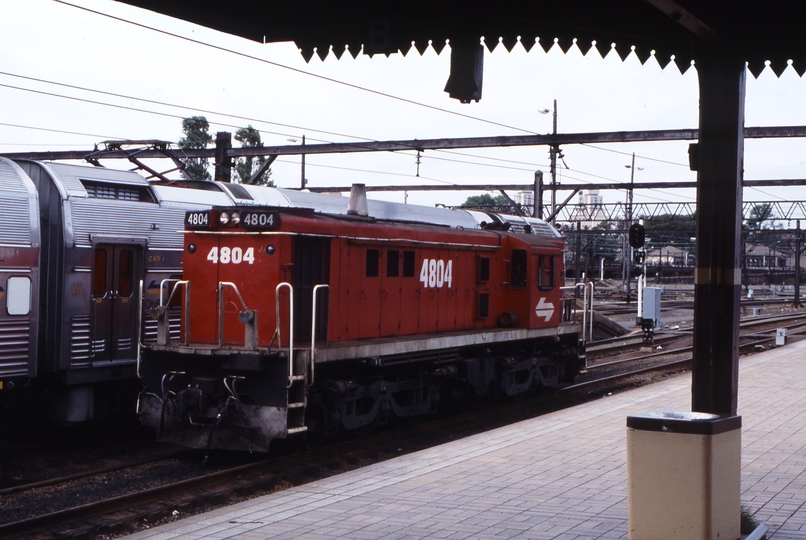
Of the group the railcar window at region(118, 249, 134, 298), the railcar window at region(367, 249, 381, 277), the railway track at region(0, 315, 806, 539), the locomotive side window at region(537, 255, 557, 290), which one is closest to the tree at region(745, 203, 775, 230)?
the locomotive side window at region(537, 255, 557, 290)

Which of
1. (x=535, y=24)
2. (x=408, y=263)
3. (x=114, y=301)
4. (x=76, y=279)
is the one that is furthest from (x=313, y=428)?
(x=535, y=24)

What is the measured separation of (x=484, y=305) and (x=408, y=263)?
2.54 metres

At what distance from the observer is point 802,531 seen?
6.17 metres

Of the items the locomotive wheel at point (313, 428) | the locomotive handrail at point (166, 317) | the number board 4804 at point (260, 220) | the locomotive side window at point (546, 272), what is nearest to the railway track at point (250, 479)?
the locomotive wheel at point (313, 428)

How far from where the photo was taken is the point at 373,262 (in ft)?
39.4

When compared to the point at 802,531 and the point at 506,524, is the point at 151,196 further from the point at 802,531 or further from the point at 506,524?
the point at 802,531

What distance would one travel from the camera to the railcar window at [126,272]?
459 inches

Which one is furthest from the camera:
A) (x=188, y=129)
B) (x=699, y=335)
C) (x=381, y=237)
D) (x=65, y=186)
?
(x=188, y=129)

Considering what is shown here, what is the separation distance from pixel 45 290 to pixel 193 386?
249cm

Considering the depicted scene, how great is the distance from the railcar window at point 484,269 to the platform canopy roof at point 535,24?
7.84 m

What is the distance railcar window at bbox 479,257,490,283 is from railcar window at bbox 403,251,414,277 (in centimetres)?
207

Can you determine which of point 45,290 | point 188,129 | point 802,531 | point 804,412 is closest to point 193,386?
point 45,290

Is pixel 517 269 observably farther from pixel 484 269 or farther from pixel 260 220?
pixel 260 220

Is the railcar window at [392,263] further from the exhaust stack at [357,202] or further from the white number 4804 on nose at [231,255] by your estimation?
the white number 4804 on nose at [231,255]
